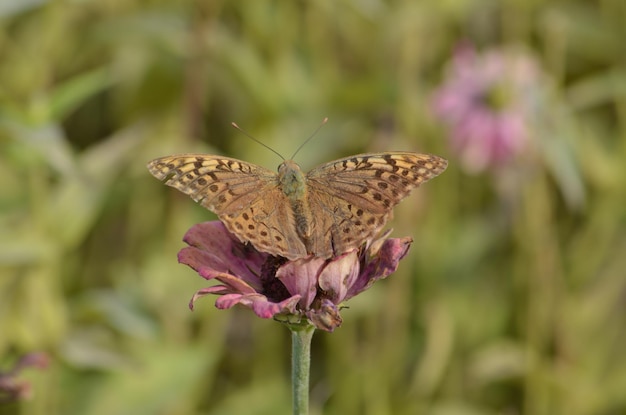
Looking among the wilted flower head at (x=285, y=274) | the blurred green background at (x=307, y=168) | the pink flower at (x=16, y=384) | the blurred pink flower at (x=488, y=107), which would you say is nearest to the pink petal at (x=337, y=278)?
the wilted flower head at (x=285, y=274)

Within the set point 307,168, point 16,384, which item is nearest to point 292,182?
point 16,384

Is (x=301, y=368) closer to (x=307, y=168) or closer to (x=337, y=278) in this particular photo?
(x=337, y=278)

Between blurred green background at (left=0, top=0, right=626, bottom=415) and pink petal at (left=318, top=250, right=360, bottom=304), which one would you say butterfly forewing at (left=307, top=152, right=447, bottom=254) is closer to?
pink petal at (left=318, top=250, right=360, bottom=304)

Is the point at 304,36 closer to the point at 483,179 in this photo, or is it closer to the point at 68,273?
the point at 483,179

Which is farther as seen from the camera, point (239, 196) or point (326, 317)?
point (239, 196)

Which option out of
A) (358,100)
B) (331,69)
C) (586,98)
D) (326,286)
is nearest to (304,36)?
(331,69)

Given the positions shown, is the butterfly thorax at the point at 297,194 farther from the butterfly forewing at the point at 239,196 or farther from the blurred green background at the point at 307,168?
the blurred green background at the point at 307,168
